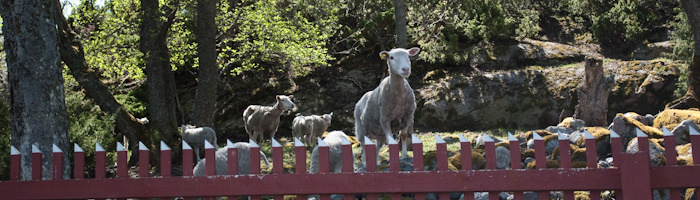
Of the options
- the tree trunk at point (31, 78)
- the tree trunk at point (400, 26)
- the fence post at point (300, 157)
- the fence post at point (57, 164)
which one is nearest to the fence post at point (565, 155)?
the fence post at point (300, 157)

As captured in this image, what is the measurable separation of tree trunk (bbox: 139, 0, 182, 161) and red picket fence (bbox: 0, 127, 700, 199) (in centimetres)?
873

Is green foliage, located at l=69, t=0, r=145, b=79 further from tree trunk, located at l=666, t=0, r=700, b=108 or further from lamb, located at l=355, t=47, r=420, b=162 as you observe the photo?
tree trunk, located at l=666, t=0, r=700, b=108

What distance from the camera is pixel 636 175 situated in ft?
13.3

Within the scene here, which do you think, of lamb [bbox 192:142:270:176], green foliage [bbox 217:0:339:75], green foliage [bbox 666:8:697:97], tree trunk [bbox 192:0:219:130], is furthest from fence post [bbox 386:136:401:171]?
green foliage [bbox 666:8:697:97]

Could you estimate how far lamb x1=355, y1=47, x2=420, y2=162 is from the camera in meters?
8.73

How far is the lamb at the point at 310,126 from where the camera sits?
15.7 meters

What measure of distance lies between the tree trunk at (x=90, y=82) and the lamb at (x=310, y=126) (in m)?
3.96

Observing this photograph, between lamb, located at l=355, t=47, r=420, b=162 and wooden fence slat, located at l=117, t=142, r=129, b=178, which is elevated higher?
lamb, located at l=355, t=47, r=420, b=162

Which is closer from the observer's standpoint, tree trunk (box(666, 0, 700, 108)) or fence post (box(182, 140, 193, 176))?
fence post (box(182, 140, 193, 176))

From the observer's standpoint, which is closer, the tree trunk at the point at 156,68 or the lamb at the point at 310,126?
the tree trunk at the point at 156,68

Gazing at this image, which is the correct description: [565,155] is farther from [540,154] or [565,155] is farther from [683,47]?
[683,47]

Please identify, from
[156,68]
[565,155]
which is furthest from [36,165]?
[156,68]

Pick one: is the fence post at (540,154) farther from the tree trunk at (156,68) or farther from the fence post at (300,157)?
the tree trunk at (156,68)

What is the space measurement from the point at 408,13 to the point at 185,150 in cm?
1922
